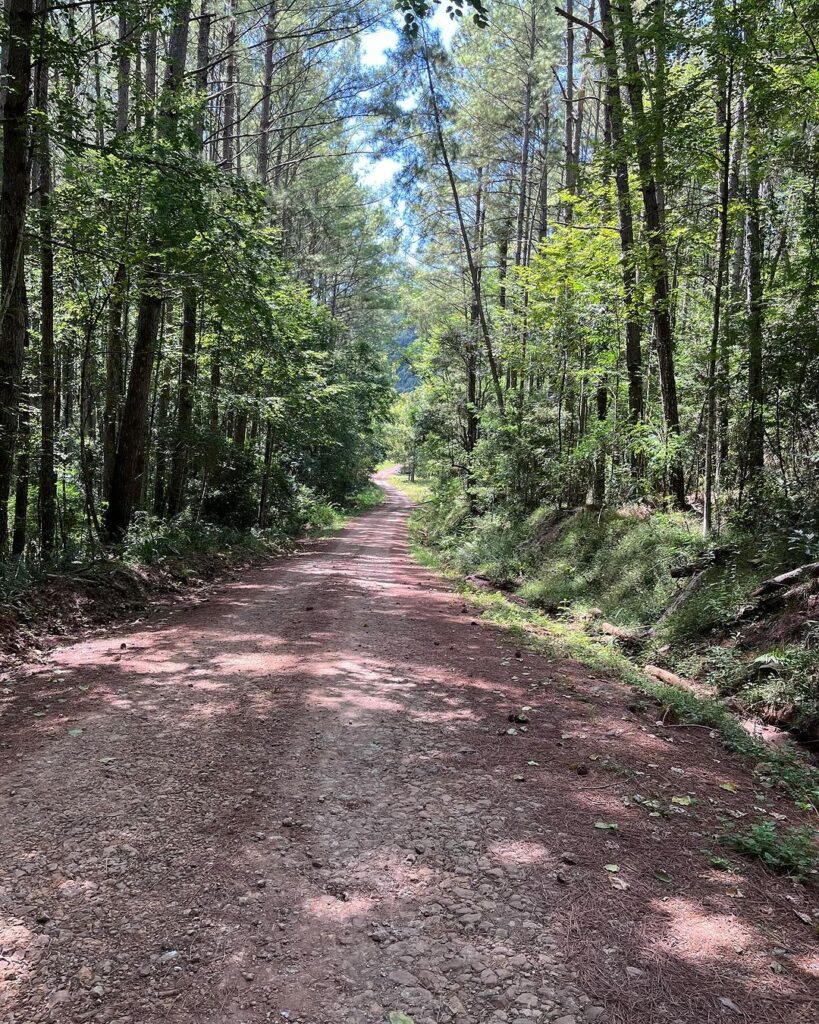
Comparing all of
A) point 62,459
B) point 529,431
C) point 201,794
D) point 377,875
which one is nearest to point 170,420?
point 62,459

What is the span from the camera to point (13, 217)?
23.3ft

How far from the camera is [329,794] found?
3.51 metres

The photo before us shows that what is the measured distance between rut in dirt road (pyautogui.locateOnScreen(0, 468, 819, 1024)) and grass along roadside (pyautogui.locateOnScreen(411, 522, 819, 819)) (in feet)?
0.85

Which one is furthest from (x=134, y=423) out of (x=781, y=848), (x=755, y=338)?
(x=781, y=848)

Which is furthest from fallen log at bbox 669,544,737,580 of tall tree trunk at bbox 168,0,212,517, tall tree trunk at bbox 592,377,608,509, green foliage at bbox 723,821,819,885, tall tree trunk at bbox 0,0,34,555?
tall tree trunk at bbox 168,0,212,517

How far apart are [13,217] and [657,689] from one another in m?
8.80

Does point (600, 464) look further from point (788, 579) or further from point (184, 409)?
point (184, 409)

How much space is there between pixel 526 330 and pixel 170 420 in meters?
9.24

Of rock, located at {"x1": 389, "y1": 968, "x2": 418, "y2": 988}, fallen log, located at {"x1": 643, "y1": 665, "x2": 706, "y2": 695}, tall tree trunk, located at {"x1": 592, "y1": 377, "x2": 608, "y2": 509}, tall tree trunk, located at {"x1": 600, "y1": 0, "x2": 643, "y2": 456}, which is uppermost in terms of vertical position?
tall tree trunk, located at {"x1": 600, "y1": 0, "x2": 643, "y2": 456}

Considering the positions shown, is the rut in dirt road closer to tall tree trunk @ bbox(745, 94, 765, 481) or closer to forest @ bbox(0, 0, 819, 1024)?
forest @ bbox(0, 0, 819, 1024)

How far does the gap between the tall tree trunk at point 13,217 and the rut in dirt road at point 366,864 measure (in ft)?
12.4

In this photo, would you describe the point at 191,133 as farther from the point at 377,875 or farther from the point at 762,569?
the point at 762,569

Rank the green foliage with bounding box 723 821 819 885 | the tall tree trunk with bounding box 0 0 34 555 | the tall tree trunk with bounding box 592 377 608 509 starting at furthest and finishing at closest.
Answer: the tall tree trunk with bounding box 592 377 608 509 < the tall tree trunk with bounding box 0 0 34 555 < the green foliage with bounding box 723 821 819 885

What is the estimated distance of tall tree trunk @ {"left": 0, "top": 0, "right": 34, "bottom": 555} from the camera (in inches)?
255
